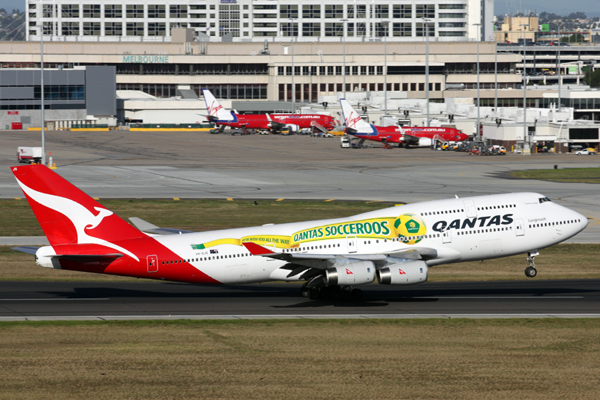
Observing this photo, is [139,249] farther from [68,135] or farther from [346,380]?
[68,135]

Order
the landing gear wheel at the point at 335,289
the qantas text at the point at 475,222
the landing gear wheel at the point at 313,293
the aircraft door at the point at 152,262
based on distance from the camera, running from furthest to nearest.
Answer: the landing gear wheel at the point at 335,289, the landing gear wheel at the point at 313,293, the qantas text at the point at 475,222, the aircraft door at the point at 152,262

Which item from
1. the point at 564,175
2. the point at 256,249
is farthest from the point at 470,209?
the point at 564,175

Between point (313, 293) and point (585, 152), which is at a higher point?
point (585, 152)

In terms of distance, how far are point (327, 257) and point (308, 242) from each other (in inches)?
91.4

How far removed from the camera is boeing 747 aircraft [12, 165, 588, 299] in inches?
1438

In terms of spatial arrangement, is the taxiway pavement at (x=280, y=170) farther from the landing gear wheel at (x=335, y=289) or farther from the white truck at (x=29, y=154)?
the landing gear wheel at (x=335, y=289)

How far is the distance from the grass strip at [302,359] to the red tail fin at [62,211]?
191 inches

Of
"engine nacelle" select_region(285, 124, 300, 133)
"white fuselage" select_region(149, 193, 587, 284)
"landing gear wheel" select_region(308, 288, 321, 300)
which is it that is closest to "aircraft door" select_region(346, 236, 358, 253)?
"white fuselage" select_region(149, 193, 587, 284)

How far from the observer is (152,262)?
37812mm

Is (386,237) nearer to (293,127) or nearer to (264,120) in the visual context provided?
(293,127)

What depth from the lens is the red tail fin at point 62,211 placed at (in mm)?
36375

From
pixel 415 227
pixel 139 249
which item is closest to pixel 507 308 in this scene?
pixel 415 227

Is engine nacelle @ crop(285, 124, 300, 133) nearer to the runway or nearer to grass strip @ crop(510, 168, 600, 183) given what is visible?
grass strip @ crop(510, 168, 600, 183)

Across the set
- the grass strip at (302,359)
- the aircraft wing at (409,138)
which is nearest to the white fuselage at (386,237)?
the grass strip at (302,359)
